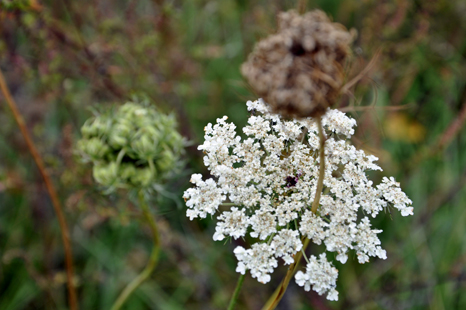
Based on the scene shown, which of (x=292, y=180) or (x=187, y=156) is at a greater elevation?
(x=187, y=156)

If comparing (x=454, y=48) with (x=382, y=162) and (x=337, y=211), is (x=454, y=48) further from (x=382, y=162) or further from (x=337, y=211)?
(x=337, y=211)

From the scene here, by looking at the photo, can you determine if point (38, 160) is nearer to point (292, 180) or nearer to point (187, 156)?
point (187, 156)

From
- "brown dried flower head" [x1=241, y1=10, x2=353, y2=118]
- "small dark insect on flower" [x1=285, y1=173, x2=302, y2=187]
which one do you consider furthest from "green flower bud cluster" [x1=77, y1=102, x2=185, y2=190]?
"brown dried flower head" [x1=241, y1=10, x2=353, y2=118]

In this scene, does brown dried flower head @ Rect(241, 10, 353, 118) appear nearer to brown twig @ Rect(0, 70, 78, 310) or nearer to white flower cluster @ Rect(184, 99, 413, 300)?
white flower cluster @ Rect(184, 99, 413, 300)

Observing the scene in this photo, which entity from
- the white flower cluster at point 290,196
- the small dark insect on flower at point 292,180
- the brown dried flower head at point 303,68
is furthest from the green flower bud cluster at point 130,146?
the brown dried flower head at point 303,68

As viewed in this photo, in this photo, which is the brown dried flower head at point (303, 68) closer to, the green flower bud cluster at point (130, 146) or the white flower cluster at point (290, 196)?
the white flower cluster at point (290, 196)

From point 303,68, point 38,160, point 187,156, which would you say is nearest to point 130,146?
point 38,160

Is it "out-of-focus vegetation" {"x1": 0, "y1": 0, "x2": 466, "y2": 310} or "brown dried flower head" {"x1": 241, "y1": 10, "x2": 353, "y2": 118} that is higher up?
"out-of-focus vegetation" {"x1": 0, "y1": 0, "x2": 466, "y2": 310}
